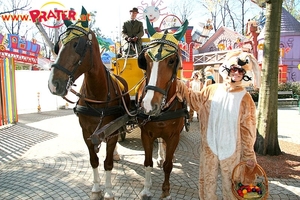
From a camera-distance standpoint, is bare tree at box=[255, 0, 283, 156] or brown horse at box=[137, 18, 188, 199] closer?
brown horse at box=[137, 18, 188, 199]

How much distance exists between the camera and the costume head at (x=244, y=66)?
2707 mm

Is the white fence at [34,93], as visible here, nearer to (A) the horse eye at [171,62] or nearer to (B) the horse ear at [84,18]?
(B) the horse ear at [84,18]

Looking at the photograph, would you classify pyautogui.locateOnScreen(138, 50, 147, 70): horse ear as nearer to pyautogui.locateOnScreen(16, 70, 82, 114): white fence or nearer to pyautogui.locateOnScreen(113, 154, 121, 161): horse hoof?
pyautogui.locateOnScreen(113, 154, 121, 161): horse hoof

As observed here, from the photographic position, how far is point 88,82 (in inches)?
123

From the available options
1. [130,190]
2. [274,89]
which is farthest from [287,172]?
[130,190]

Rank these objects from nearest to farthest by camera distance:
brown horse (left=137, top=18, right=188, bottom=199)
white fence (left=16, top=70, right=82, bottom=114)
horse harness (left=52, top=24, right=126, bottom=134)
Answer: brown horse (left=137, top=18, right=188, bottom=199), horse harness (left=52, top=24, right=126, bottom=134), white fence (left=16, top=70, right=82, bottom=114)

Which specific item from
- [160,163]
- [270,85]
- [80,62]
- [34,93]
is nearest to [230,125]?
[80,62]

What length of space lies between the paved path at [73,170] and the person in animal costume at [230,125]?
39.4 inches

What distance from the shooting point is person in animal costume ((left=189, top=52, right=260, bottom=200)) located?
2695mm

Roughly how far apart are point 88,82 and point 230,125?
1922mm

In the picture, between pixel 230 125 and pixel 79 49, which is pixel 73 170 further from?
pixel 230 125

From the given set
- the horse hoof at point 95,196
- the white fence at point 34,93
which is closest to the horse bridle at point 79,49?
the horse hoof at point 95,196

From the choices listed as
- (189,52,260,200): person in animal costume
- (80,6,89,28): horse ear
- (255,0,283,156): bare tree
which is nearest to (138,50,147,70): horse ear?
(80,6,89,28): horse ear

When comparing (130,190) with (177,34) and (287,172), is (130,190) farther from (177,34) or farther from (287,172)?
(287,172)
